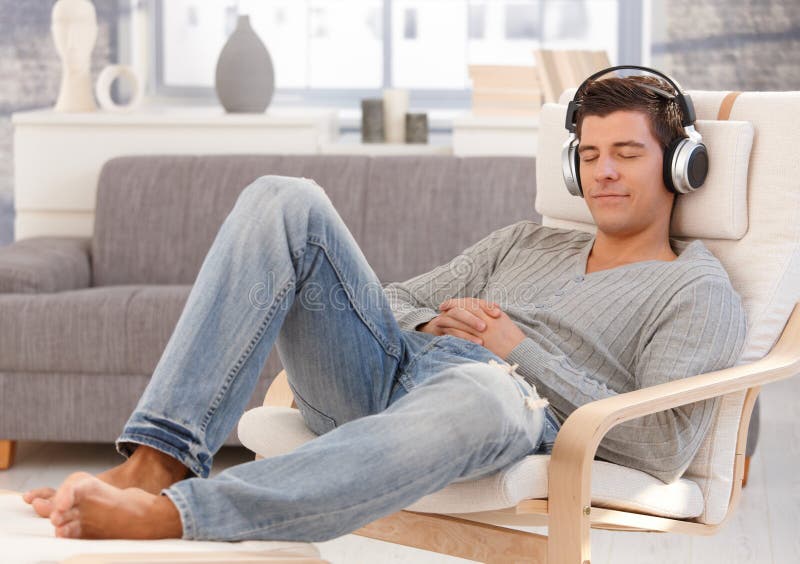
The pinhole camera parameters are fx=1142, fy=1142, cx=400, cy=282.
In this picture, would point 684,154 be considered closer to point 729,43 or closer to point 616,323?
point 616,323

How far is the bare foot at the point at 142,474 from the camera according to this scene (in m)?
1.49

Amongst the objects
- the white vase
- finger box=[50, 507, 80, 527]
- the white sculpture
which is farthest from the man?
the white sculpture

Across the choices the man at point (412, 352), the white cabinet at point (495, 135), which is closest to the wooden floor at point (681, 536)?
the man at point (412, 352)

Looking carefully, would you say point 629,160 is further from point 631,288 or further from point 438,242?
point 438,242

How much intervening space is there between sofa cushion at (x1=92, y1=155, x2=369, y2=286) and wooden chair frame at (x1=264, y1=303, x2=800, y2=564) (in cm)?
174

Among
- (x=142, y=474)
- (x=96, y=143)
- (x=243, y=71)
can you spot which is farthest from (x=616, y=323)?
(x=96, y=143)

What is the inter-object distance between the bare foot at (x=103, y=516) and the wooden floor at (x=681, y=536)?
1093 mm

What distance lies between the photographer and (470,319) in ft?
6.17

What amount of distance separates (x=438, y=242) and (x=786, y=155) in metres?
1.49

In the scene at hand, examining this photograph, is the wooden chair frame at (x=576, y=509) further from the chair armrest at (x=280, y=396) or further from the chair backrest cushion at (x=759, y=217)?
the chair armrest at (x=280, y=396)

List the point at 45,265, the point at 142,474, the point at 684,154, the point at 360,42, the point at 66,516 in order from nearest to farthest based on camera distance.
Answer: the point at 66,516 → the point at 142,474 → the point at 684,154 → the point at 45,265 → the point at 360,42

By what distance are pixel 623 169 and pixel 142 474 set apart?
3.18 feet

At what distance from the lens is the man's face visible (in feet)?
6.44

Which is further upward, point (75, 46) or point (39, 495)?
point (75, 46)
